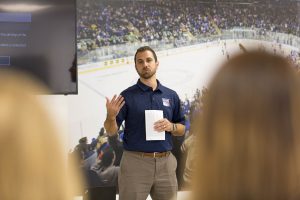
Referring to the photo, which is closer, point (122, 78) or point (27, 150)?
point (27, 150)

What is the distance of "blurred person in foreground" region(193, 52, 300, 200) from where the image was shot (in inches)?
30.5

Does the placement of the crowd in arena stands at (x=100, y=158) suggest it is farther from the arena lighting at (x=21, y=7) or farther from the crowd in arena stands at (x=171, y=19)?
the arena lighting at (x=21, y=7)

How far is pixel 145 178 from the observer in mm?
3076

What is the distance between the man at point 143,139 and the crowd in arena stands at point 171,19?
124 cm

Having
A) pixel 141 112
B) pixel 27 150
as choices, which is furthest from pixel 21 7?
pixel 27 150

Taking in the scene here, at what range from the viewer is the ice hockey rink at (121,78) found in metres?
4.30

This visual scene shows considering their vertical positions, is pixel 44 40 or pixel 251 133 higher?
pixel 44 40

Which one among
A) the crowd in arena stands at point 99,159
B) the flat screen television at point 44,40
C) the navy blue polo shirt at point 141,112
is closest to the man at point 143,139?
the navy blue polo shirt at point 141,112

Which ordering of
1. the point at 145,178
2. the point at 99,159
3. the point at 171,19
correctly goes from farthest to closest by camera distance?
the point at 171,19, the point at 99,159, the point at 145,178

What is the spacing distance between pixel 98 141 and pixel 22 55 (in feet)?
4.08

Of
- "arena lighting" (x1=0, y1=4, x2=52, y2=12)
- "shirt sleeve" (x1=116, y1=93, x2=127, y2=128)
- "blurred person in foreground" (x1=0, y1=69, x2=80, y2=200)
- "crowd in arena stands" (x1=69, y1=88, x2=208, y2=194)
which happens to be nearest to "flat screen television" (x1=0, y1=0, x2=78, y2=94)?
"arena lighting" (x1=0, y1=4, x2=52, y2=12)

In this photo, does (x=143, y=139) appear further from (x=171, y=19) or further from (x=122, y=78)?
(x=171, y=19)

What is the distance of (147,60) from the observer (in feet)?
10.6

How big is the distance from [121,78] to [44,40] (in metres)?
1.07
